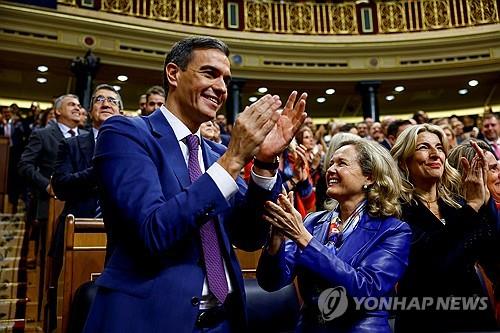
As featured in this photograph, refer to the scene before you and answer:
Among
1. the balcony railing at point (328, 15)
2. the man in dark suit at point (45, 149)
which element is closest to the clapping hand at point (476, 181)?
the man in dark suit at point (45, 149)

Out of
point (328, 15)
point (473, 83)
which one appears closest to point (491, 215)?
point (328, 15)

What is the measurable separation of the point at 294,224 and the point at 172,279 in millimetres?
445

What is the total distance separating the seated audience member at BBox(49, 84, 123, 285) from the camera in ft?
7.24

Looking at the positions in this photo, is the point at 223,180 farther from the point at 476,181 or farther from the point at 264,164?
the point at 476,181

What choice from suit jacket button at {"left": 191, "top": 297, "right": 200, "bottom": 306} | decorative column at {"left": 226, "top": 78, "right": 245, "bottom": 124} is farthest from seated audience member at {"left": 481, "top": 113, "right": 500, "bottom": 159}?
decorative column at {"left": 226, "top": 78, "right": 245, "bottom": 124}

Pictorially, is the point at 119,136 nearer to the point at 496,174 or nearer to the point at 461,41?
the point at 496,174

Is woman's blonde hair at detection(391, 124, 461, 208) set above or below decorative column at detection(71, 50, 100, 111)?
below

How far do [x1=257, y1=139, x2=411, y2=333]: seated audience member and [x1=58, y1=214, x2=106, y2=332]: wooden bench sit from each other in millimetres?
718

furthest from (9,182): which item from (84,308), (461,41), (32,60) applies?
(461,41)

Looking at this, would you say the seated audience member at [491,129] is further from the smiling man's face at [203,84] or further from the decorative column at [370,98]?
the decorative column at [370,98]

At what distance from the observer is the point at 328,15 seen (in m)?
9.23

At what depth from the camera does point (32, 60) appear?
774 centimetres

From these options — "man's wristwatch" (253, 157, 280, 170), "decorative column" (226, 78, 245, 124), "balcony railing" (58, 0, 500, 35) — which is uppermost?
"balcony railing" (58, 0, 500, 35)

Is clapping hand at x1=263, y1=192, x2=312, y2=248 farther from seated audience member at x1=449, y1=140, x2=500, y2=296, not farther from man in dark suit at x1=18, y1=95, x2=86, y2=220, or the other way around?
man in dark suit at x1=18, y1=95, x2=86, y2=220
